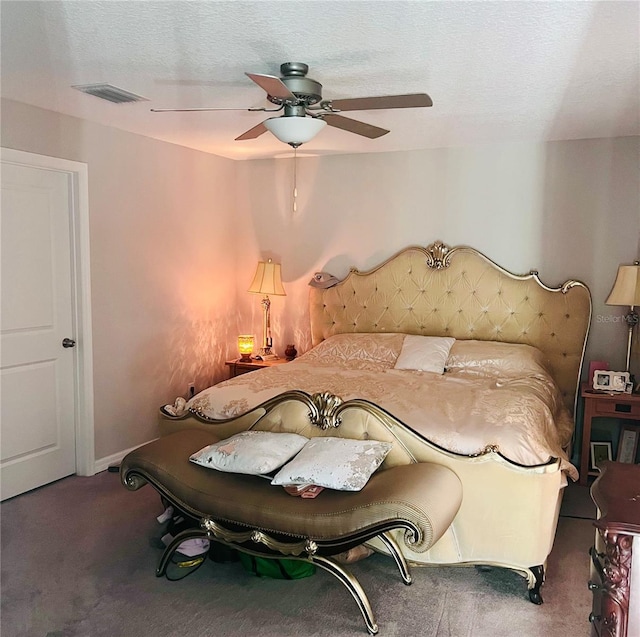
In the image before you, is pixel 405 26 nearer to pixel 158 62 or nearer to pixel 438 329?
pixel 158 62

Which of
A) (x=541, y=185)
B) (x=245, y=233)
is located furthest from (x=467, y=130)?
(x=245, y=233)

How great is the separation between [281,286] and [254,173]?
107 cm

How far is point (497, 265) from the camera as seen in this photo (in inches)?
181

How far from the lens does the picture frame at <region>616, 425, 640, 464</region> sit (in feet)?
13.6

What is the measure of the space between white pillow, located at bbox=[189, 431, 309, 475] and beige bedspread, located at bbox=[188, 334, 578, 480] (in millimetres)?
437

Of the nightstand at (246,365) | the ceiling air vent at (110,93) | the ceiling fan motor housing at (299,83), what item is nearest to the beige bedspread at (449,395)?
the nightstand at (246,365)

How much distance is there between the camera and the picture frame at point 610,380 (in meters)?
3.99

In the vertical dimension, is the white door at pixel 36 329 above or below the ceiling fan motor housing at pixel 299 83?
below

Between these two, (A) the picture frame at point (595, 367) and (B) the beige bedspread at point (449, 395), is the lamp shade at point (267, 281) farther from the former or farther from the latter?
(A) the picture frame at point (595, 367)

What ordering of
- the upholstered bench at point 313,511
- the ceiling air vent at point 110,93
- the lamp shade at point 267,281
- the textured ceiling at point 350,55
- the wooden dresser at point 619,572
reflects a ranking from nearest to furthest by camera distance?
the wooden dresser at point 619,572, the textured ceiling at point 350,55, the upholstered bench at point 313,511, the ceiling air vent at point 110,93, the lamp shade at point 267,281

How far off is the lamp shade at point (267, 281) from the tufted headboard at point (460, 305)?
30 cm

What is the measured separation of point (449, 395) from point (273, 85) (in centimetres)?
186

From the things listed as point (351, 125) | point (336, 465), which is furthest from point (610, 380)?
point (351, 125)

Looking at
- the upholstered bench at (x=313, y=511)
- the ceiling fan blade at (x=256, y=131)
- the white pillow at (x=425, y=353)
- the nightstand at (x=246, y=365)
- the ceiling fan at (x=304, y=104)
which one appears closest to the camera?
the upholstered bench at (x=313, y=511)
